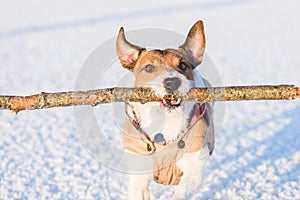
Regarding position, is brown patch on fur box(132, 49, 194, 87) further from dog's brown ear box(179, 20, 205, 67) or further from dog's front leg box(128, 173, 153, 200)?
dog's front leg box(128, 173, 153, 200)

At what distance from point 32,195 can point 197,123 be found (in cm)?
155

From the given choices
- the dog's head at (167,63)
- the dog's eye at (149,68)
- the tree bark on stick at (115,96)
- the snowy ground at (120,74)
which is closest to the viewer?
the tree bark on stick at (115,96)

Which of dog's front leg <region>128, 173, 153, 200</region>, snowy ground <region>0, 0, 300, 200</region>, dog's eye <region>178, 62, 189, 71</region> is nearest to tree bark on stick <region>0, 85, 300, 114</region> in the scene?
dog's eye <region>178, 62, 189, 71</region>

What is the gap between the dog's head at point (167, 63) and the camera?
11.5ft

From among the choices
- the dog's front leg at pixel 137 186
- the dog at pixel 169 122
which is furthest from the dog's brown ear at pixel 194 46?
the dog's front leg at pixel 137 186

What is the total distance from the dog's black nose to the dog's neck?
149 mm

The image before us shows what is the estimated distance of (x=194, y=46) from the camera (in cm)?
393

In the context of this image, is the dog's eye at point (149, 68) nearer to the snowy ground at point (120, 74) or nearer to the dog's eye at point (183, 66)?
the dog's eye at point (183, 66)

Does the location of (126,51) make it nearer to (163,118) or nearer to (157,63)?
(157,63)

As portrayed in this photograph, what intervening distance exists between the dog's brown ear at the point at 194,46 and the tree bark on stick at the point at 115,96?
53 centimetres

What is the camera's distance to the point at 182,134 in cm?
372

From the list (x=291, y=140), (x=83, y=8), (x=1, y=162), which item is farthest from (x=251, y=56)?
(x=83, y=8)

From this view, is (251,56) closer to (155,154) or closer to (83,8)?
(155,154)

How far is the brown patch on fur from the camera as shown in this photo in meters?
3.72
